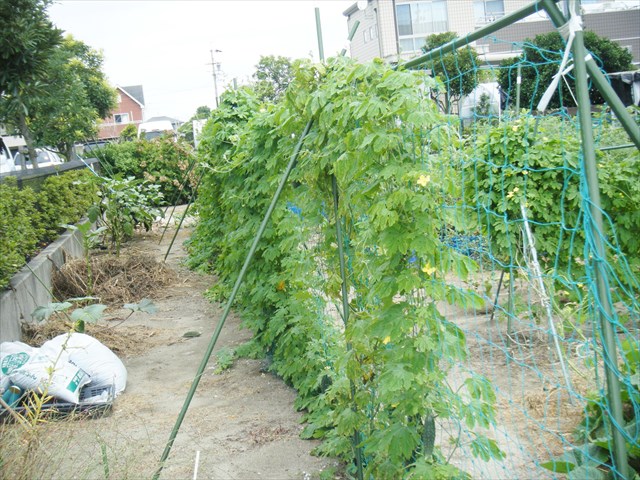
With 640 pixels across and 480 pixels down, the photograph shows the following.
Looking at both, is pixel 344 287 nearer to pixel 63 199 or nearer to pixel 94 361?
pixel 94 361

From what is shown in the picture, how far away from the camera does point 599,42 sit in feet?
87.4

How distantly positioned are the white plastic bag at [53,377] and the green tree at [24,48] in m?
2.45

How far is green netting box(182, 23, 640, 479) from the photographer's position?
282 centimetres

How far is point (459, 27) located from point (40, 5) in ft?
137

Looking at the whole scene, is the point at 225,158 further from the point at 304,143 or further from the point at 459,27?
the point at 459,27

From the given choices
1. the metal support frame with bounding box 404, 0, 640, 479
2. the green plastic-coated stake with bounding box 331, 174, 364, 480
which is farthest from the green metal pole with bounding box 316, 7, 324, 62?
the metal support frame with bounding box 404, 0, 640, 479

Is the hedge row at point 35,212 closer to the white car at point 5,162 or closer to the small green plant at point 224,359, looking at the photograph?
the small green plant at point 224,359

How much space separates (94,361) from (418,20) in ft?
137

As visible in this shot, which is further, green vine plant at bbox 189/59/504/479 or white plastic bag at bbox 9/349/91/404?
white plastic bag at bbox 9/349/91/404

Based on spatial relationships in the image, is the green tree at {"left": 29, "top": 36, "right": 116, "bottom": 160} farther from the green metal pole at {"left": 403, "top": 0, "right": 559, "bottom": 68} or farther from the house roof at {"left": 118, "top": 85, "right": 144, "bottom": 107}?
the house roof at {"left": 118, "top": 85, "right": 144, "bottom": 107}

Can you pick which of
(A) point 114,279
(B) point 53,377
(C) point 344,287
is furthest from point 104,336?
(C) point 344,287

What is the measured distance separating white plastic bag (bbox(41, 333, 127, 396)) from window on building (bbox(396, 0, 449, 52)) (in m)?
40.5

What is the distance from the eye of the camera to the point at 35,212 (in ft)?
30.9

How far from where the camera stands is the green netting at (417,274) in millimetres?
2816
